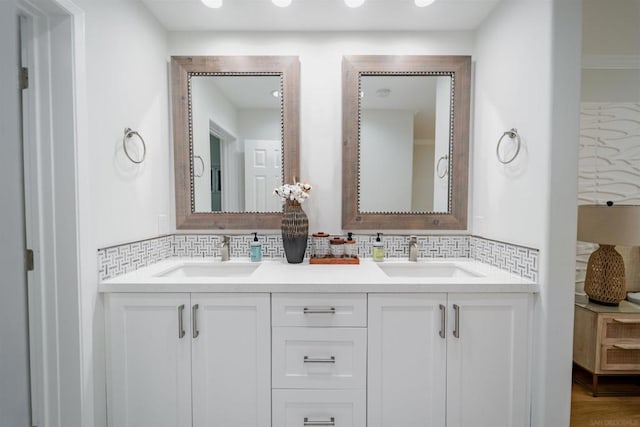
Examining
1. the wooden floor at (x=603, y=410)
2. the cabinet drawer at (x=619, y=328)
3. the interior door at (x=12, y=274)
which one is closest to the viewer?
the interior door at (x=12, y=274)

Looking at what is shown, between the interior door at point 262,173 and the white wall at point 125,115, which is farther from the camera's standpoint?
the interior door at point 262,173

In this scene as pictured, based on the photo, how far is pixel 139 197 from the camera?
1632 millimetres

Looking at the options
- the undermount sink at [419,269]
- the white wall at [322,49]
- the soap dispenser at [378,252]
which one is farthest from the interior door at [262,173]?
the undermount sink at [419,269]

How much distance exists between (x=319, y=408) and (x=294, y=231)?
926 millimetres

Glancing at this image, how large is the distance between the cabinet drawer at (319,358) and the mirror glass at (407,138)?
0.95m

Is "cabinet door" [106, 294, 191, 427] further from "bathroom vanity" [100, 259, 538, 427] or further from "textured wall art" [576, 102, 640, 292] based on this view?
"textured wall art" [576, 102, 640, 292]

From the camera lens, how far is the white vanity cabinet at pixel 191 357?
1.36 meters

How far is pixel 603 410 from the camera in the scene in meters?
1.68

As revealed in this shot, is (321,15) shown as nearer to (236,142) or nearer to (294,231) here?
(236,142)

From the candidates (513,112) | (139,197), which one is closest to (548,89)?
(513,112)

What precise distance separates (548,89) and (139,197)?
7.01 feet

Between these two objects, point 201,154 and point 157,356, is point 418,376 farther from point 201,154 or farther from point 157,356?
point 201,154

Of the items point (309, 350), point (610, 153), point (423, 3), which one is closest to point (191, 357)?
point (309, 350)

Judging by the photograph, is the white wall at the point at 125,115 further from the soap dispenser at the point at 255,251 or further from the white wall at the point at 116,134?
the soap dispenser at the point at 255,251
